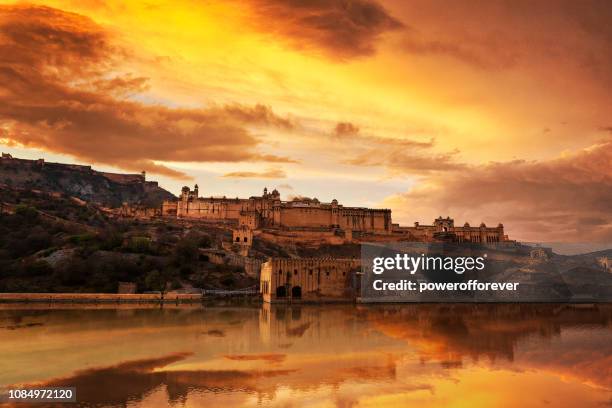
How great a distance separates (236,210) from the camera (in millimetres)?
81125

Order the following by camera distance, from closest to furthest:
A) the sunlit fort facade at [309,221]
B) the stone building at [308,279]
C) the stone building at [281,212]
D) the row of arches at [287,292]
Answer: the stone building at [308,279], the row of arches at [287,292], the sunlit fort facade at [309,221], the stone building at [281,212]

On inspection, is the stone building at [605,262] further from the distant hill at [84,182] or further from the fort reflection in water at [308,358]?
the distant hill at [84,182]

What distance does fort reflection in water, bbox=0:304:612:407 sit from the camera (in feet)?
43.2

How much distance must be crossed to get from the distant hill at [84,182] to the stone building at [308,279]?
236ft

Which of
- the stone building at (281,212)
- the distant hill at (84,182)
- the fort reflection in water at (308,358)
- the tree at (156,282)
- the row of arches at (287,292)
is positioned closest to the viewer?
the fort reflection in water at (308,358)

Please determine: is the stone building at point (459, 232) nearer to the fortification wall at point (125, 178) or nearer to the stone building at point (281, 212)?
the stone building at point (281, 212)

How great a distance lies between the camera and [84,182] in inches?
4641

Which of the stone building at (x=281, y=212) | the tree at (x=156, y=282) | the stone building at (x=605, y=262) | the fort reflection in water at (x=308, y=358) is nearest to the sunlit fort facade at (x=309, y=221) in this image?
the stone building at (x=281, y=212)

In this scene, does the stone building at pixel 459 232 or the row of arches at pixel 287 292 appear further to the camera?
the stone building at pixel 459 232

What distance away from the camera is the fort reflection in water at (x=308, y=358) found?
1317cm

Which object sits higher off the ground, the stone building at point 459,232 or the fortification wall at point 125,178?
the fortification wall at point 125,178

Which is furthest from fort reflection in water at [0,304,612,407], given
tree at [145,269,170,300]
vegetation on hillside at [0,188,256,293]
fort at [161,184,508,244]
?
fort at [161,184,508,244]

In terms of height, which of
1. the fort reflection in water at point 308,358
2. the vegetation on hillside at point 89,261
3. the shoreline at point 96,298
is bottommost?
the fort reflection in water at point 308,358

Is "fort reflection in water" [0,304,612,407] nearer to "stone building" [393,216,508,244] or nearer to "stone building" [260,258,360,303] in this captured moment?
"stone building" [260,258,360,303]
